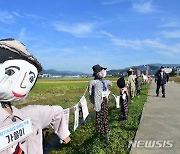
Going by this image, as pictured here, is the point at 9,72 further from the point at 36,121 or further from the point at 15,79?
the point at 36,121

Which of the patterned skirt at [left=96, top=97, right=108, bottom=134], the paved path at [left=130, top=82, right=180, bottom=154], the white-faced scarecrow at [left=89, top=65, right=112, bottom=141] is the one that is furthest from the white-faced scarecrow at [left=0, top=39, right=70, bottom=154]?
the patterned skirt at [left=96, top=97, right=108, bottom=134]

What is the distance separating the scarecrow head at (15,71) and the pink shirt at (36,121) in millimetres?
136

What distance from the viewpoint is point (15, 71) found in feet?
7.95

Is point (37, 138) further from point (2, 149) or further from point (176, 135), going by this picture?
point (176, 135)

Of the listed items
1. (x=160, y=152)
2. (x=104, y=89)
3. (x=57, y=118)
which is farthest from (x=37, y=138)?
(x=104, y=89)

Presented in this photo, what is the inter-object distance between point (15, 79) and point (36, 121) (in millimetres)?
452

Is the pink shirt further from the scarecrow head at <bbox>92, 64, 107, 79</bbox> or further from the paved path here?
the scarecrow head at <bbox>92, 64, 107, 79</bbox>

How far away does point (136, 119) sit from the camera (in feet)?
33.7

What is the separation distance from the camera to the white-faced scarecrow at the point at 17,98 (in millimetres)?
2393

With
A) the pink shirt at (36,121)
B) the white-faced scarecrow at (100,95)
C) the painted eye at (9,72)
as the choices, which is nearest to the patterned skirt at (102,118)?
the white-faced scarecrow at (100,95)

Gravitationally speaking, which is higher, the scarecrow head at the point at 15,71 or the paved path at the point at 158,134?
the scarecrow head at the point at 15,71

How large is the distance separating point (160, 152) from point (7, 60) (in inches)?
181

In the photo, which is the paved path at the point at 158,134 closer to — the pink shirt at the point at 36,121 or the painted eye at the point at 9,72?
the pink shirt at the point at 36,121

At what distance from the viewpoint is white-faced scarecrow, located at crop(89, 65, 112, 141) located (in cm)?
710
